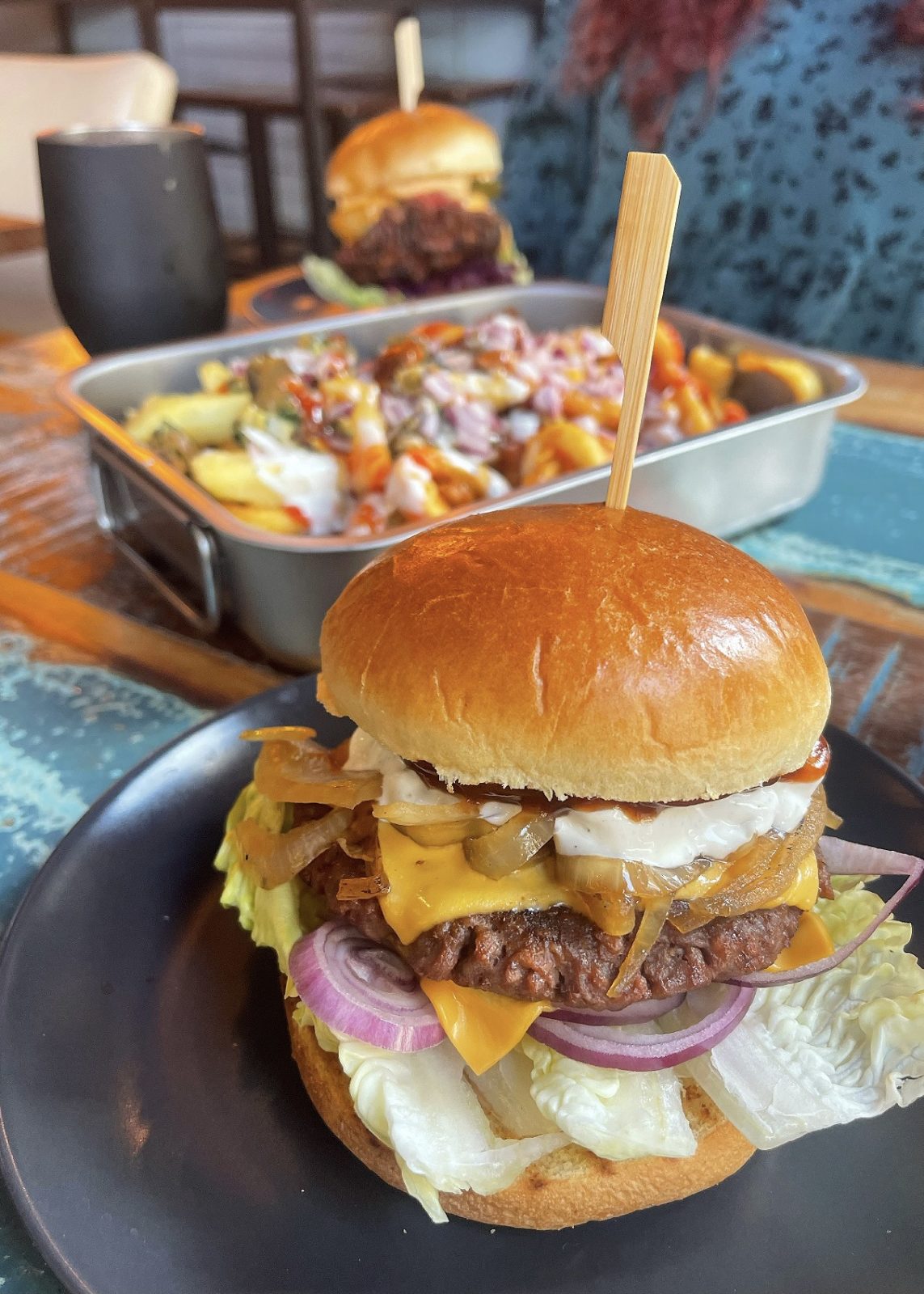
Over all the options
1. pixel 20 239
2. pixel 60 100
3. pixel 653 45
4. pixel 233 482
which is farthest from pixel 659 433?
pixel 60 100

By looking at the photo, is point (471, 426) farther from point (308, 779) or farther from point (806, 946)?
point (806, 946)

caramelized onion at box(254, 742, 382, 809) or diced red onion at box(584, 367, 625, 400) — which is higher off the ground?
diced red onion at box(584, 367, 625, 400)

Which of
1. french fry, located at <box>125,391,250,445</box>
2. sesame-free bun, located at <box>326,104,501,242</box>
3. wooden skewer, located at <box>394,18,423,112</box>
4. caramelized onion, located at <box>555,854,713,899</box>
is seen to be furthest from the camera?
sesame-free bun, located at <box>326,104,501,242</box>

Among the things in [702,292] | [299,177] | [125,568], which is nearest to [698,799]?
[125,568]

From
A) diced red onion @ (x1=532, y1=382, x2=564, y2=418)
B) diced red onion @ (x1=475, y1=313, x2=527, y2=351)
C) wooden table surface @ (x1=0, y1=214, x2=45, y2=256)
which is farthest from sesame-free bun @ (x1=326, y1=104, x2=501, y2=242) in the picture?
diced red onion @ (x1=532, y1=382, x2=564, y2=418)

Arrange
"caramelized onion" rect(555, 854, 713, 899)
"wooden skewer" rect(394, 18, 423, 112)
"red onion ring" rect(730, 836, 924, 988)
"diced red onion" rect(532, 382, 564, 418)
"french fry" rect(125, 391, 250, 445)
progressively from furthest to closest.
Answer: "wooden skewer" rect(394, 18, 423, 112) → "diced red onion" rect(532, 382, 564, 418) → "french fry" rect(125, 391, 250, 445) → "red onion ring" rect(730, 836, 924, 988) → "caramelized onion" rect(555, 854, 713, 899)

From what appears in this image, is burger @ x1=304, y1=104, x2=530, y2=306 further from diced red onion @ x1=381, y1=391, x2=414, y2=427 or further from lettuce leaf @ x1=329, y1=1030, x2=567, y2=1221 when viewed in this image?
lettuce leaf @ x1=329, y1=1030, x2=567, y2=1221

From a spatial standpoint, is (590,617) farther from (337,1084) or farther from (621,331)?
(337,1084)
